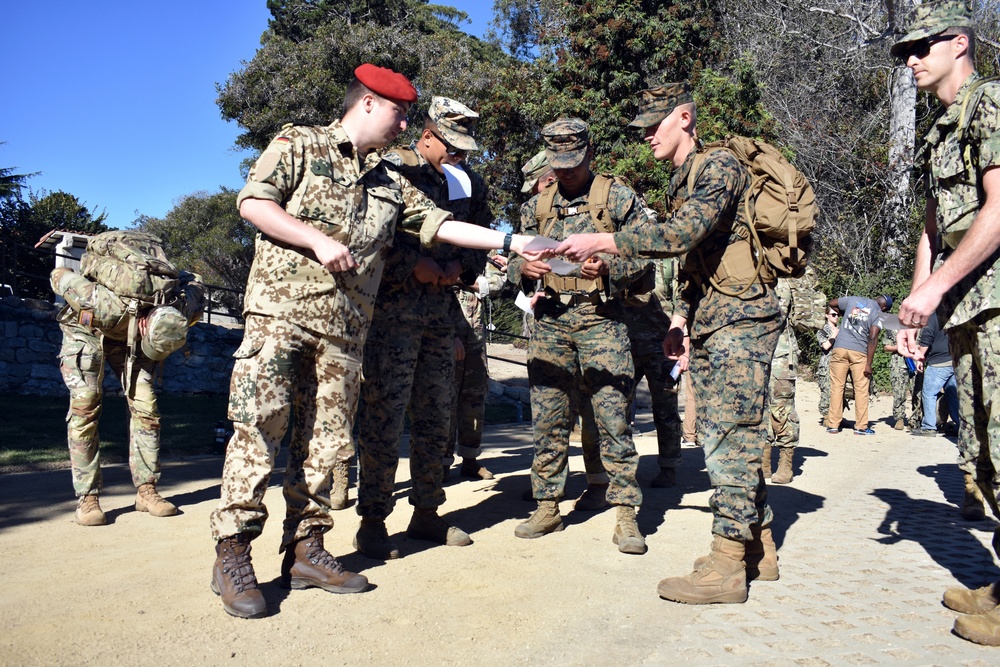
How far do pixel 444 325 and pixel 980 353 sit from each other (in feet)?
Answer: 8.93

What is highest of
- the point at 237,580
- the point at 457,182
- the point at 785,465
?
the point at 457,182

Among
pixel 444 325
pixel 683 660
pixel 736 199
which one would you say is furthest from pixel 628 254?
pixel 683 660

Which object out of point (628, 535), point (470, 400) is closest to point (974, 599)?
point (628, 535)

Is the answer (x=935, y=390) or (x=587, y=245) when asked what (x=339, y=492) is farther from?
(x=935, y=390)

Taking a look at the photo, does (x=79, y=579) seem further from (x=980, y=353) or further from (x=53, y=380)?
(x=53, y=380)

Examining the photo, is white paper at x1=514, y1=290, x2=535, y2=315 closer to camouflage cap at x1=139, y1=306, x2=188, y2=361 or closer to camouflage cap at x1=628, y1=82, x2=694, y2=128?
camouflage cap at x1=628, y1=82, x2=694, y2=128

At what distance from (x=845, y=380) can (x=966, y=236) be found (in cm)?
860

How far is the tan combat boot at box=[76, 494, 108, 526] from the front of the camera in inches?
214

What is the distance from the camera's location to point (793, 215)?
4137 millimetres

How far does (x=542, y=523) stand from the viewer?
17.2ft

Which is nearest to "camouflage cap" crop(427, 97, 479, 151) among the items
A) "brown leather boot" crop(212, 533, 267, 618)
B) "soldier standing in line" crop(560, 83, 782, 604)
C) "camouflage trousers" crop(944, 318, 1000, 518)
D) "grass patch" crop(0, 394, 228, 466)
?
"soldier standing in line" crop(560, 83, 782, 604)

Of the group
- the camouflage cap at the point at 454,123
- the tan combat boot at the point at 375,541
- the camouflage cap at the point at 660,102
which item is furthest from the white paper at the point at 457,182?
the tan combat boot at the point at 375,541

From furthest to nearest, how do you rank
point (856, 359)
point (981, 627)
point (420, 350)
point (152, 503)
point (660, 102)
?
point (856, 359), point (152, 503), point (420, 350), point (660, 102), point (981, 627)

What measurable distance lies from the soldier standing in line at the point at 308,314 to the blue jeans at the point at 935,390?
8703mm
